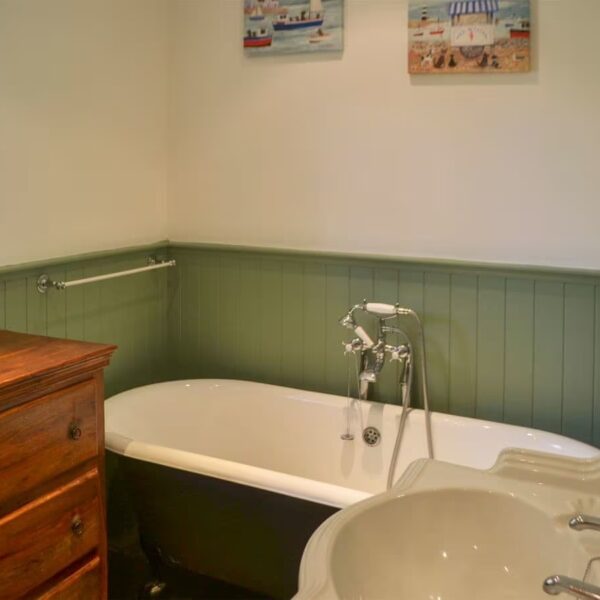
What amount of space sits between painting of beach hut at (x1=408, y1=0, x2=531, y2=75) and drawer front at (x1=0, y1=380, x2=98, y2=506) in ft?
5.18

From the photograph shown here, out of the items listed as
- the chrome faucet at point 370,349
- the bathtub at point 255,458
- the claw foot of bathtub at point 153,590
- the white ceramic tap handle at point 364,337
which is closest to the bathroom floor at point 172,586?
the claw foot of bathtub at point 153,590

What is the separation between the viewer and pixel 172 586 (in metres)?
2.48

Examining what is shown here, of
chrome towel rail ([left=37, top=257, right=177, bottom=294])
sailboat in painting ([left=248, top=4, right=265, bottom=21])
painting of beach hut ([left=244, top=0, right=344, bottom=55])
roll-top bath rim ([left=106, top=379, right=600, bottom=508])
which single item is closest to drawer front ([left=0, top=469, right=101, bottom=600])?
roll-top bath rim ([left=106, top=379, right=600, bottom=508])

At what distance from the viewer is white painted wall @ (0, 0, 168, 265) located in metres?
2.30

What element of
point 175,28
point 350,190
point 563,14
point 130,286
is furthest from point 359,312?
point 175,28

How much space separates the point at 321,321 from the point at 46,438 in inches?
51.7

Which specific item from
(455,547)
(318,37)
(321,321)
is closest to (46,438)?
(455,547)

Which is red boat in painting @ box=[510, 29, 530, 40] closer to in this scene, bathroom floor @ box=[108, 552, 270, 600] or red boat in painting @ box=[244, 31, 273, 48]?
red boat in painting @ box=[244, 31, 273, 48]

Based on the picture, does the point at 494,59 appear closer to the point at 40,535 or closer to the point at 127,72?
the point at 127,72

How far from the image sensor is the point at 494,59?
7.86 ft

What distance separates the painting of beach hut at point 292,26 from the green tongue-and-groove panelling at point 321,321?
772 mm

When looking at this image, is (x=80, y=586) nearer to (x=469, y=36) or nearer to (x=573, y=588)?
(x=573, y=588)

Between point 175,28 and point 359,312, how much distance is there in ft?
4.55

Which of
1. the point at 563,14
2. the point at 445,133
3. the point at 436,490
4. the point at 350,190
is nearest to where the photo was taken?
the point at 436,490
